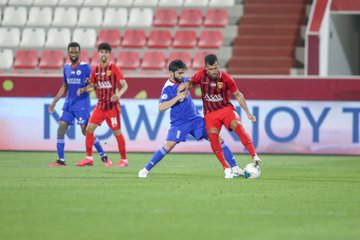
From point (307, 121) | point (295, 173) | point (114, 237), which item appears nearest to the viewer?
point (114, 237)

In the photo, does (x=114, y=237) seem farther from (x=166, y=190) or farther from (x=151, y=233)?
(x=166, y=190)

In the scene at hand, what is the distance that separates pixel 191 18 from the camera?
24125 millimetres

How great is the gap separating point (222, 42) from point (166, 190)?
1282cm

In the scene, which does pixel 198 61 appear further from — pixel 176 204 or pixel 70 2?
pixel 176 204

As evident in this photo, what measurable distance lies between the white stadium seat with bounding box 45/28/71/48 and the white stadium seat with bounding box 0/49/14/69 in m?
0.94

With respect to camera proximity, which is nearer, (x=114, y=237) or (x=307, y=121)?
(x=114, y=237)

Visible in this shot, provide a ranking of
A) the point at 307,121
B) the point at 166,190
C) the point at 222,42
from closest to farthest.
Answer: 1. the point at 166,190
2. the point at 307,121
3. the point at 222,42

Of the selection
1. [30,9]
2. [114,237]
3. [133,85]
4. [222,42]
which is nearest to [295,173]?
[133,85]

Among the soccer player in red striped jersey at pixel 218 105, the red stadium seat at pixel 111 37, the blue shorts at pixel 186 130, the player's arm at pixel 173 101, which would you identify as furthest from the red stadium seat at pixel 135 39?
the player's arm at pixel 173 101

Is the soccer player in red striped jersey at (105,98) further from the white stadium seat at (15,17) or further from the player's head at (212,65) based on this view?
the white stadium seat at (15,17)

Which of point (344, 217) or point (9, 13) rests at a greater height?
point (9, 13)

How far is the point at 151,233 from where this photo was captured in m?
7.79

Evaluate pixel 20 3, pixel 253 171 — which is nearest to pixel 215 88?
pixel 253 171

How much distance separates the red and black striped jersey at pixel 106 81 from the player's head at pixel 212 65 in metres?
3.07
